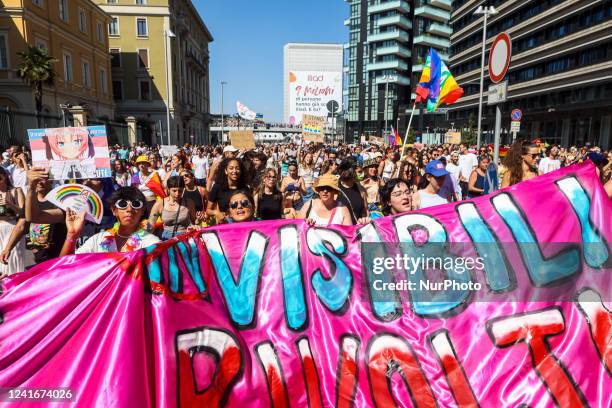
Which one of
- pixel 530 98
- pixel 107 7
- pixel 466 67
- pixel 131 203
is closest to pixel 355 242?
pixel 131 203

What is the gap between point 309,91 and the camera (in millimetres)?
42344

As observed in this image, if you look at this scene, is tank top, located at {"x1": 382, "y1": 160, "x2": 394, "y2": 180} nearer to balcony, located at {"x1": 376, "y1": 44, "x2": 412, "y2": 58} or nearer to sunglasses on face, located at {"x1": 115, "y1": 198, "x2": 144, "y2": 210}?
sunglasses on face, located at {"x1": 115, "y1": 198, "x2": 144, "y2": 210}

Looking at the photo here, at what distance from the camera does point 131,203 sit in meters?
3.03

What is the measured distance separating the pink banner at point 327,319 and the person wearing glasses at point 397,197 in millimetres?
806

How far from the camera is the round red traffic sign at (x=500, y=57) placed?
551 cm

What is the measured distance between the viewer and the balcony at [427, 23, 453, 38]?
7288cm

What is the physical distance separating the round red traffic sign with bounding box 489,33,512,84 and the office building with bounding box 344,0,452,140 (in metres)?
64.7

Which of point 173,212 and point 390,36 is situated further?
point 390,36

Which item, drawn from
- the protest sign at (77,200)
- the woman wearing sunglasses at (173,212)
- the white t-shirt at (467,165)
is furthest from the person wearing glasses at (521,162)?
the white t-shirt at (467,165)

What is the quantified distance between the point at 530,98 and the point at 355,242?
4674 centimetres

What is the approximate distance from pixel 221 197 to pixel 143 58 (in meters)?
51.1

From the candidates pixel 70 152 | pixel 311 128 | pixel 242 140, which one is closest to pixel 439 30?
pixel 311 128

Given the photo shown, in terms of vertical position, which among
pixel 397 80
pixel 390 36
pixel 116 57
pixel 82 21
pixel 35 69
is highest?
pixel 390 36

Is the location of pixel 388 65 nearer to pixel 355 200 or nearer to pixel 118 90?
pixel 118 90
